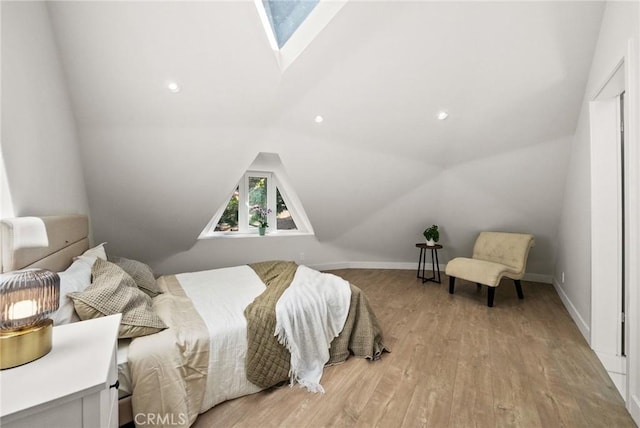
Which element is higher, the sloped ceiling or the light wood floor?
the sloped ceiling

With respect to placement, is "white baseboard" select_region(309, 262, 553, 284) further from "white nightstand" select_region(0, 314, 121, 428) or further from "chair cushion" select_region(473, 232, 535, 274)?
"white nightstand" select_region(0, 314, 121, 428)

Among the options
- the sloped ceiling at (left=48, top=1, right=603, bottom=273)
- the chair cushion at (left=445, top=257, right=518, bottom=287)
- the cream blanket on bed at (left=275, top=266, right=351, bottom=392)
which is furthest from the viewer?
the chair cushion at (left=445, top=257, right=518, bottom=287)

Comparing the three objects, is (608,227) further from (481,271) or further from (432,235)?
(432,235)

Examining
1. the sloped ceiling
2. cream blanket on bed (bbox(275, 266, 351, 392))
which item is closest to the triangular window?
the sloped ceiling

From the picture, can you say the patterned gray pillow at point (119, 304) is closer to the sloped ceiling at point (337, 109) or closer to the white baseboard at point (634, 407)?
the sloped ceiling at point (337, 109)

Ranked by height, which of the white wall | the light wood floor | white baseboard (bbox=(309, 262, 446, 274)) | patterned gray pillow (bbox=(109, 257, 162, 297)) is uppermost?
the white wall

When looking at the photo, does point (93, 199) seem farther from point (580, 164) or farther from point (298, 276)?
point (580, 164)

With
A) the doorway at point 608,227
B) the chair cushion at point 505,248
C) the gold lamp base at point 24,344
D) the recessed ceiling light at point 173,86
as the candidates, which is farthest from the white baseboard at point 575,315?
the recessed ceiling light at point 173,86

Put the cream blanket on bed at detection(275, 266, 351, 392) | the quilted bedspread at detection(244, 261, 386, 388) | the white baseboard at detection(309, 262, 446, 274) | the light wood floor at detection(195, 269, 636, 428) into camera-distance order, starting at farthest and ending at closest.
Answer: the white baseboard at detection(309, 262, 446, 274) → the cream blanket on bed at detection(275, 266, 351, 392) → the quilted bedspread at detection(244, 261, 386, 388) → the light wood floor at detection(195, 269, 636, 428)

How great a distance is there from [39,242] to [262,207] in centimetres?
336

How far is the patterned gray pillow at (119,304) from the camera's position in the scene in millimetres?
1471

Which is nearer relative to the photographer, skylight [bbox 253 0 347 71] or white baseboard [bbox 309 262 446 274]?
skylight [bbox 253 0 347 71]

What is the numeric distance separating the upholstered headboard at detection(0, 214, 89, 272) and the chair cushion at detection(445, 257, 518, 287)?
3.86 meters

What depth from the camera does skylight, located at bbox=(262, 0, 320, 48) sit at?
232 cm
